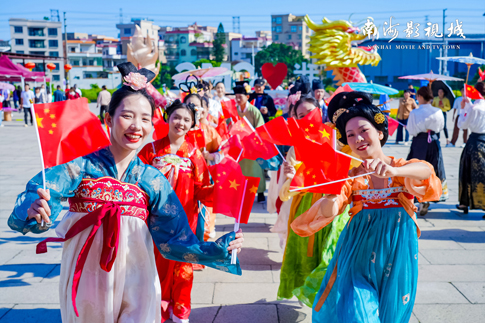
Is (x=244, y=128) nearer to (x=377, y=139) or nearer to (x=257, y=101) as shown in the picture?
(x=377, y=139)

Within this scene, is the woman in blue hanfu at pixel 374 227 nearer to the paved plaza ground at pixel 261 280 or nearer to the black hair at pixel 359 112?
the black hair at pixel 359 112

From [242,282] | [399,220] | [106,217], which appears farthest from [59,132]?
[242,282]

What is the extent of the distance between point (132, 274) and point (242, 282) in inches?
85.9

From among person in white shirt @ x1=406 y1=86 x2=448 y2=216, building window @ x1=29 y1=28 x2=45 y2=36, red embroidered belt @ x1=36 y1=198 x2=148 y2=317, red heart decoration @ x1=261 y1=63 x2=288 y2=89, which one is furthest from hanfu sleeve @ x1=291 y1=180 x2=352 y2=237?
building window @ x1=29 y1=28 x2=45 y2=36

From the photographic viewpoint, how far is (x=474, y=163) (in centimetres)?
645

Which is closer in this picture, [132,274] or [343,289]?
[132,274]

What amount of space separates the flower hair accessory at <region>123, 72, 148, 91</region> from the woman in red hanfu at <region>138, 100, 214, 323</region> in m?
1.45

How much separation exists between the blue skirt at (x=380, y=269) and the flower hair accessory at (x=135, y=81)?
1.38 meters

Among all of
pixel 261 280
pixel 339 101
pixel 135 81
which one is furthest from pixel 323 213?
pixel 261 280

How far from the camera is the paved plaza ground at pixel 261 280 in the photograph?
3.56 meters

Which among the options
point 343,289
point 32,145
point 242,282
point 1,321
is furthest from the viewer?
point 32,145

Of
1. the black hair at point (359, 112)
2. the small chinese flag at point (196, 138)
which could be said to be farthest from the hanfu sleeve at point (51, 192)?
the small chinese flag at point (196, 138)

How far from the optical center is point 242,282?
13.8 feet

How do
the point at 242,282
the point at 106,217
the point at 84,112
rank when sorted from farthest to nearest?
the point at 242,282 < the point at 84,112 < the point at 106,217
